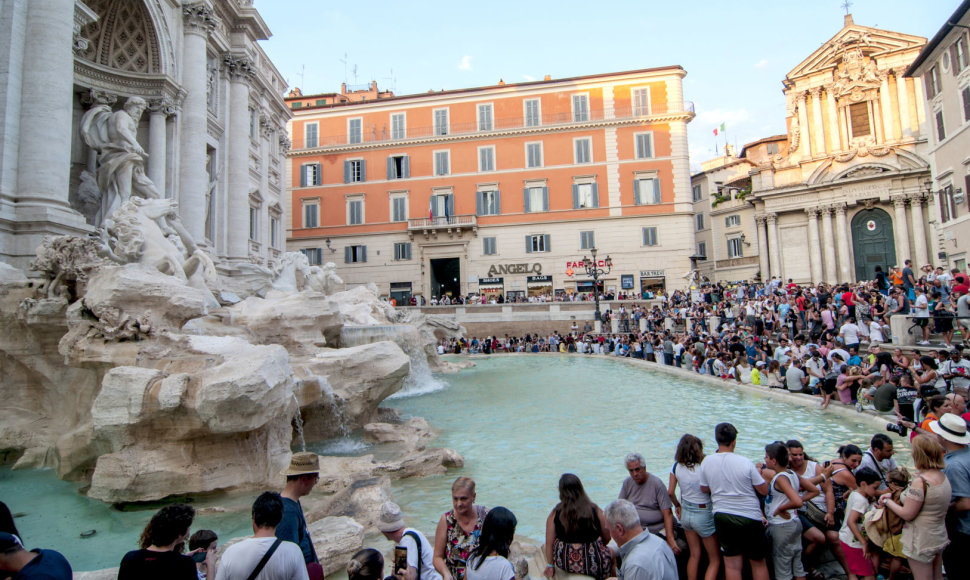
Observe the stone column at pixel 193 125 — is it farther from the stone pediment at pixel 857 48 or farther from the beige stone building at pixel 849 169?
the stone pediment at pixel 857 48

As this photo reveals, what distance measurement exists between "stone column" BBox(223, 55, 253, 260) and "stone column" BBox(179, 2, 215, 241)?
305 centimetres

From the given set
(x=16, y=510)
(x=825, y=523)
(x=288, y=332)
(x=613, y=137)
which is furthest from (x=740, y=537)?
(x=613, y=137)

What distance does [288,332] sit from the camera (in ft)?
31.3

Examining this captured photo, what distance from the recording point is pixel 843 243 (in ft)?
94.6

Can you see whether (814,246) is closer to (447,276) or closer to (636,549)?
(447,276)

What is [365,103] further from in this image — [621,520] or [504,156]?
[621,520]

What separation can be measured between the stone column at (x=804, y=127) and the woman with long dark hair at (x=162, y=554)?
114ft

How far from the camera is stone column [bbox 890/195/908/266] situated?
27375 mm

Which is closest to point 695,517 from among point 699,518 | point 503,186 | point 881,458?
point 699,518

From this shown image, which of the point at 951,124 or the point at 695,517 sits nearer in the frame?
the point at 695,517

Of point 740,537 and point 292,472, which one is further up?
point 292,472

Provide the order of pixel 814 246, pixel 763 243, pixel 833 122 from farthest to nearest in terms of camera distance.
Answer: pixel 763 243 → pixel 814 246 → pixel 833 122

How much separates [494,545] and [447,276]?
1402 inches

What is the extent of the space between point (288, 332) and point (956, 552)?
888cm
